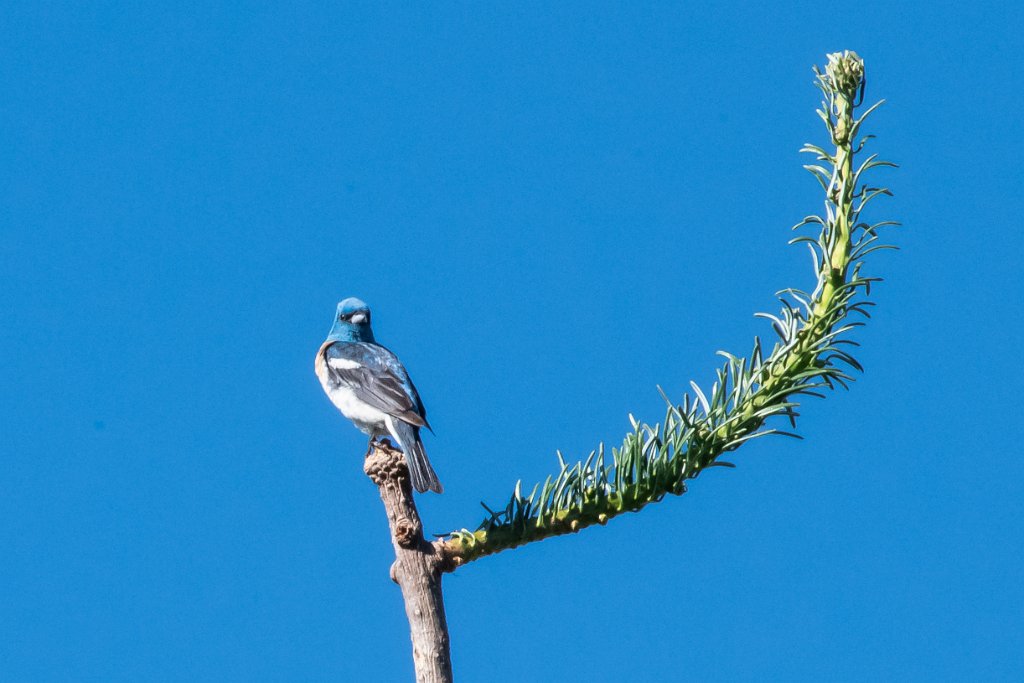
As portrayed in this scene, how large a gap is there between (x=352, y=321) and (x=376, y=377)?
1439 mm

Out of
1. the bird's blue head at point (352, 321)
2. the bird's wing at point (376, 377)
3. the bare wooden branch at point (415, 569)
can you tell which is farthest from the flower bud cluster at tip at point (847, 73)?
the bird's blue head at point (352, 321)

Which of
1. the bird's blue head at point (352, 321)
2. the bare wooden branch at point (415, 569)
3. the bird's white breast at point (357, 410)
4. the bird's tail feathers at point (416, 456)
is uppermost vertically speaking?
the bird's blue head at point (352, 321)

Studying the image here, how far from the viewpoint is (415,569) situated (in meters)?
4.18

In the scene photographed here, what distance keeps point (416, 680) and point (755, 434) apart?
146 centimetres

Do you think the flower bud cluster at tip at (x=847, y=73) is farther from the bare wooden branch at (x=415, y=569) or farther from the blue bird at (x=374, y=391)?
the blue bird at (x=374, y=391)

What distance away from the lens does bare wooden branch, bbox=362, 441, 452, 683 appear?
3.94m

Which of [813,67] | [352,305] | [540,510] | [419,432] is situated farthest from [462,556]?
[352,305]

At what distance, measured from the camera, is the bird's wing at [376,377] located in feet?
28.1

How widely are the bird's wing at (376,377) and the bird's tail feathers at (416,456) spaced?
8cm

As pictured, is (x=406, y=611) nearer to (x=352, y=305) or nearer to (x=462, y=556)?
(x=462, y=556)

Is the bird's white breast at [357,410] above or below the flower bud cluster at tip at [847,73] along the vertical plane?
above

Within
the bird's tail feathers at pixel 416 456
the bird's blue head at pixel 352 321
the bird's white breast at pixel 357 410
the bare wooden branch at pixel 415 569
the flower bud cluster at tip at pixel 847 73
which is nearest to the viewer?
the bare wooden branch at pixel 415 569

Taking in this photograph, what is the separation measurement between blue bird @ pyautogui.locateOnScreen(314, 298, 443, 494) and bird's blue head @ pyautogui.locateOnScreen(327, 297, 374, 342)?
5.6 inches

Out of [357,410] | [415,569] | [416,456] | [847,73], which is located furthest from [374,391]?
[847,73]
